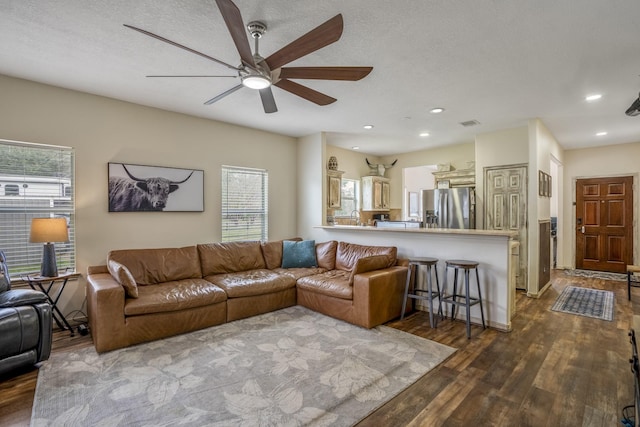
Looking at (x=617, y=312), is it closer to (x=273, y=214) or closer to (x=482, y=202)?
(x=482, y=202)

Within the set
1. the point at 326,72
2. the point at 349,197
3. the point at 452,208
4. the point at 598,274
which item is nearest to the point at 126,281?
the point at 326,72

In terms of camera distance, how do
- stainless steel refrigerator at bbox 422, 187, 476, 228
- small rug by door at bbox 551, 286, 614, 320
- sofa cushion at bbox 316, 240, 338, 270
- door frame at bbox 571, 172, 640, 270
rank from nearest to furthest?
small rug by door at bbox 551, 286, 614, 320 → sofa cushion at bbox 316, 240, 338, 270 → stainless steel refrigerator at bbox 422, 187, 476, 228 → door frame at bbox 571, 172, 640, 270

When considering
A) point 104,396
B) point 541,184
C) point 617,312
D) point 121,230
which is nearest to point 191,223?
point 121,230

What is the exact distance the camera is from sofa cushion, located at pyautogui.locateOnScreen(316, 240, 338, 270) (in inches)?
187

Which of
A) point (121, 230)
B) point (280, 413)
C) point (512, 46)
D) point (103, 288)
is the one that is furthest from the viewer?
point (121, 230)

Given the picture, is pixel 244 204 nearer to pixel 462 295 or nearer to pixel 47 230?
pixel 47 230

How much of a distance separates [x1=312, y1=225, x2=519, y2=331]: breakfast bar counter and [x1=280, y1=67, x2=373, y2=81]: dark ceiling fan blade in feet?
7.39

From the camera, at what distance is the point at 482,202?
5.61 metres

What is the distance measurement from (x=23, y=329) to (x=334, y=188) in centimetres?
477

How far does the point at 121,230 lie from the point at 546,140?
657 centimetres

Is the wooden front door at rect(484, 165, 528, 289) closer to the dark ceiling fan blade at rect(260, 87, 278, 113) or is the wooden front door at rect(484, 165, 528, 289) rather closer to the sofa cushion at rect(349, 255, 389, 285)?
the sofa cushion at rect(349, 255, 389, 285)

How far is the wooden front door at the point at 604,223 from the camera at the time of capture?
20.6ft

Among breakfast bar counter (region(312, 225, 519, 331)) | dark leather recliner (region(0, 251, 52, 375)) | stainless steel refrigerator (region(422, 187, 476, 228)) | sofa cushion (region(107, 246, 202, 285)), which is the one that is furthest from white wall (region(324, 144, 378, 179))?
dark leather recliner (region(0, 251, 52, 375))

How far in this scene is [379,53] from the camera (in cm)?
276
